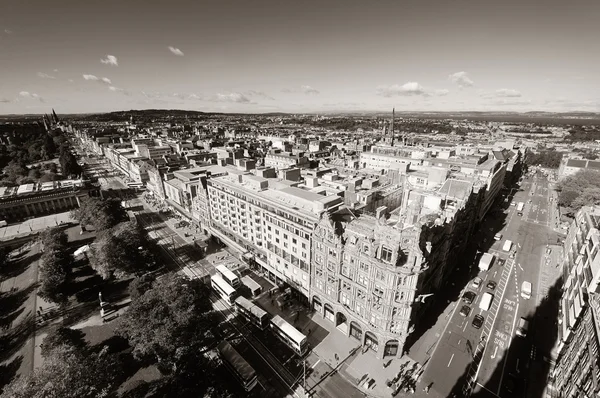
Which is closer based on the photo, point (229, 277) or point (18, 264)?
point (229, 277)

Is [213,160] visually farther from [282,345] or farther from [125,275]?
[282,345]

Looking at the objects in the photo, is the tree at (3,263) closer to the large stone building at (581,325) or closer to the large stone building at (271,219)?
the large stone building at (271,219)

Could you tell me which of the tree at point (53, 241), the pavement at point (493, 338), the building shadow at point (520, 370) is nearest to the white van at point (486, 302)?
the pavement at point (493, 338)

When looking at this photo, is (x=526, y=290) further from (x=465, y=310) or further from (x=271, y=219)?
(x=271, y=219)

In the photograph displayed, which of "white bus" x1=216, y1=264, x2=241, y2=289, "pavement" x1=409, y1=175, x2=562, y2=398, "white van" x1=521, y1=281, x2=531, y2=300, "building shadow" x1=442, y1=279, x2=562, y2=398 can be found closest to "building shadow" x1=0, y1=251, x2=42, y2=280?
"white bus" x1=216, y1=264, x2=241, y2=289

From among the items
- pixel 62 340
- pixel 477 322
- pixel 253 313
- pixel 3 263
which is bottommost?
pixel 477 322

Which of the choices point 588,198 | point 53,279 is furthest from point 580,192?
point 53,279
